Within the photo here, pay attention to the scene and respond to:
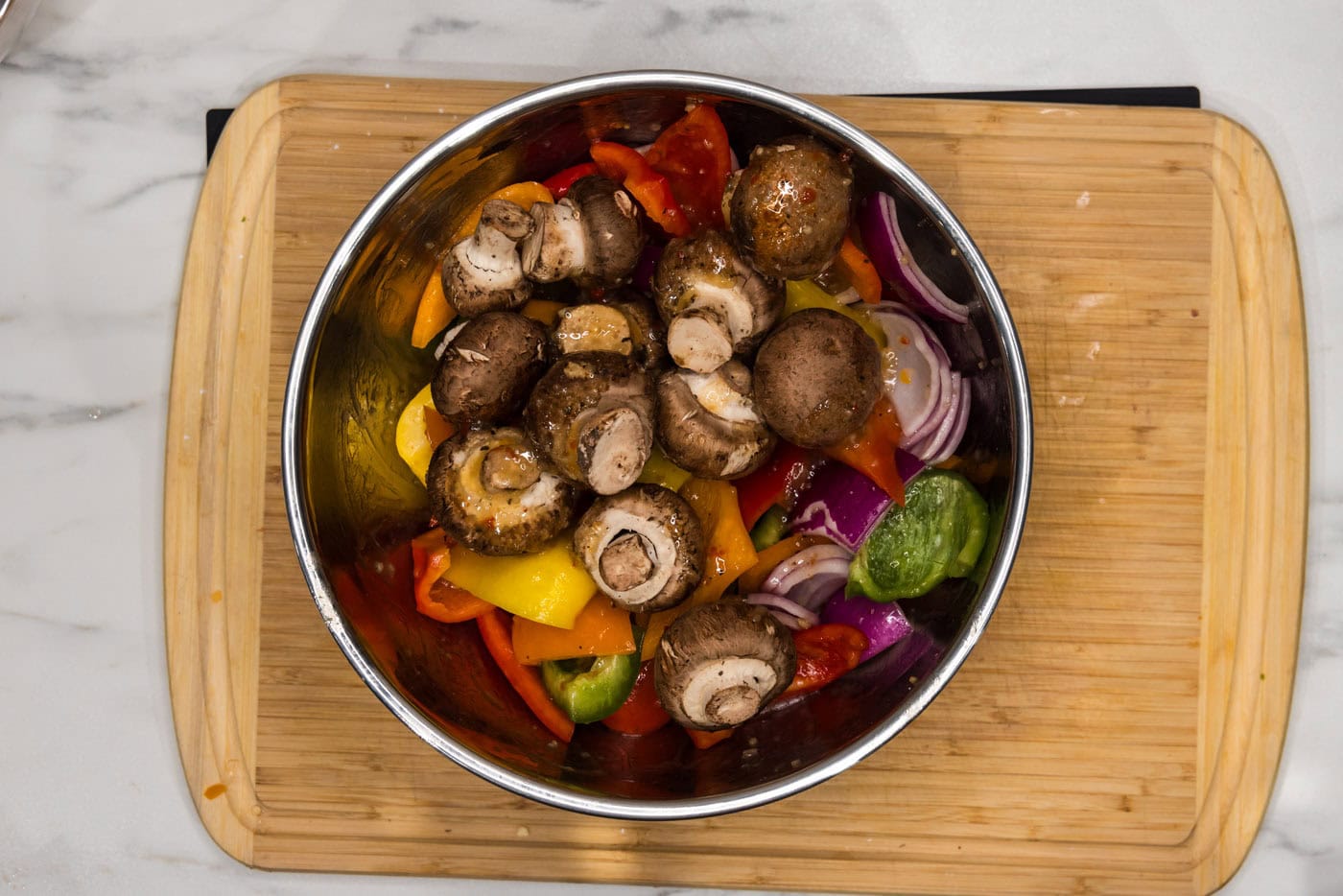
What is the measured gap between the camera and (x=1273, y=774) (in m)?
1.64

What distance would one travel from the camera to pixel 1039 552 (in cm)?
163

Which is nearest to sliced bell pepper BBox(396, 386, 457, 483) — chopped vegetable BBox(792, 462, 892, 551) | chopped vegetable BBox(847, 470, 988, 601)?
chopped vegetable BBox(792, 462, 892, 551)

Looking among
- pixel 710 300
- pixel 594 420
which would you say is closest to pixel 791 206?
pixel 710 300

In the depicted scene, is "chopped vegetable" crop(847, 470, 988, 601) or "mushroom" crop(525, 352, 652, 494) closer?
"mushroom" crop(525, 352, 652, 494)

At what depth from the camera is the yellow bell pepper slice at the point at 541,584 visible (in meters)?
1.45

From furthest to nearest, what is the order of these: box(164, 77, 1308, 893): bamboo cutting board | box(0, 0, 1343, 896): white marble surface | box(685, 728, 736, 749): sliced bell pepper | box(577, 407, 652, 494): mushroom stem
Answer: box(0, 0, 1343, 896): white marble surface, box(164, 77, 1308, 893): bamboo cutting board, box(685, 728, 736, 749): sliced bell pepper, box(577, 407, 652, 494): mushroom stem

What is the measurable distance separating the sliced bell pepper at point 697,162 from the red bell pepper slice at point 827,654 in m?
0.62

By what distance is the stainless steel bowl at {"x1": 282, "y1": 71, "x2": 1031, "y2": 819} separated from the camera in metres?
1.38

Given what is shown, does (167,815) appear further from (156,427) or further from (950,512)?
(950,512)

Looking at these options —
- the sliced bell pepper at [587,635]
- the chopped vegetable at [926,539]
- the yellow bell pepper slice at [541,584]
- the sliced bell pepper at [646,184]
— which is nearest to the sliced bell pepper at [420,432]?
the yellow bell pepper slice at [541,584]

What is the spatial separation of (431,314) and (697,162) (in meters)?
0.46

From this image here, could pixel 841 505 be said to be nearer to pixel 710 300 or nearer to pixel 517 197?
pixel 710 300

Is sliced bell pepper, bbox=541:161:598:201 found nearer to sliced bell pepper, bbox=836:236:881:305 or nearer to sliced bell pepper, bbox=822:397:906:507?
sliced bell pepper, bbox=836:236:881:305

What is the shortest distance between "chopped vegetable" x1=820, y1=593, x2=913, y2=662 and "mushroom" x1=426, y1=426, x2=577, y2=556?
1.51 ft
